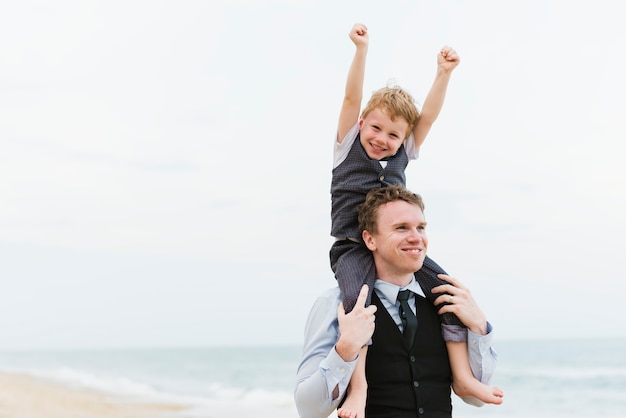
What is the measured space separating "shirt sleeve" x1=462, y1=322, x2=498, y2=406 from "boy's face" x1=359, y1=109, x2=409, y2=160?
866mm

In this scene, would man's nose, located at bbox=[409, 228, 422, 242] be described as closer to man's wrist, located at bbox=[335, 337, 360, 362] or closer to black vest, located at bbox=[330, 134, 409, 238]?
black vest, located at bbox=[330, 134, 409, 238]

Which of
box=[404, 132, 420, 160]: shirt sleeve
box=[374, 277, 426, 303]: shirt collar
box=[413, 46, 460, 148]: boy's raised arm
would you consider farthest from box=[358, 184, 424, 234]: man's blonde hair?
box=[413, 46, 460, 148]: boy's raised arm

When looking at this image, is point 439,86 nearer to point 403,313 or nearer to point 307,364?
point 403,313

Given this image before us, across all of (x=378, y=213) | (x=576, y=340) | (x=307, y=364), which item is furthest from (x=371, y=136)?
(x=576, y=340)

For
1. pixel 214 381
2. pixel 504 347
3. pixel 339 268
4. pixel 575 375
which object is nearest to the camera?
pixel 339 268

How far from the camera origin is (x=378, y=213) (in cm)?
348

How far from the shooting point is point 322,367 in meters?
3.24

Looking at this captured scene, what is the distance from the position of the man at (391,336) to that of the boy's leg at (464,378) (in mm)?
27

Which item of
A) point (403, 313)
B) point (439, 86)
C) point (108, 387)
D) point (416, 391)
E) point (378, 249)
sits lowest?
point (108, 387)

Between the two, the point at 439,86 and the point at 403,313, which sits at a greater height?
the point at 439,86

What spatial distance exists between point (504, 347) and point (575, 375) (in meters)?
9.87

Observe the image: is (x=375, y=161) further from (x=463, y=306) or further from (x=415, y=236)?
(x=463, y=306)

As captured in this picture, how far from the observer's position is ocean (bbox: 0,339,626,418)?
17.0 m

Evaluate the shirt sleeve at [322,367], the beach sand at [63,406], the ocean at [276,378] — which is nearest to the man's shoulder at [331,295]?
the shirt sleeve at [322,367]
